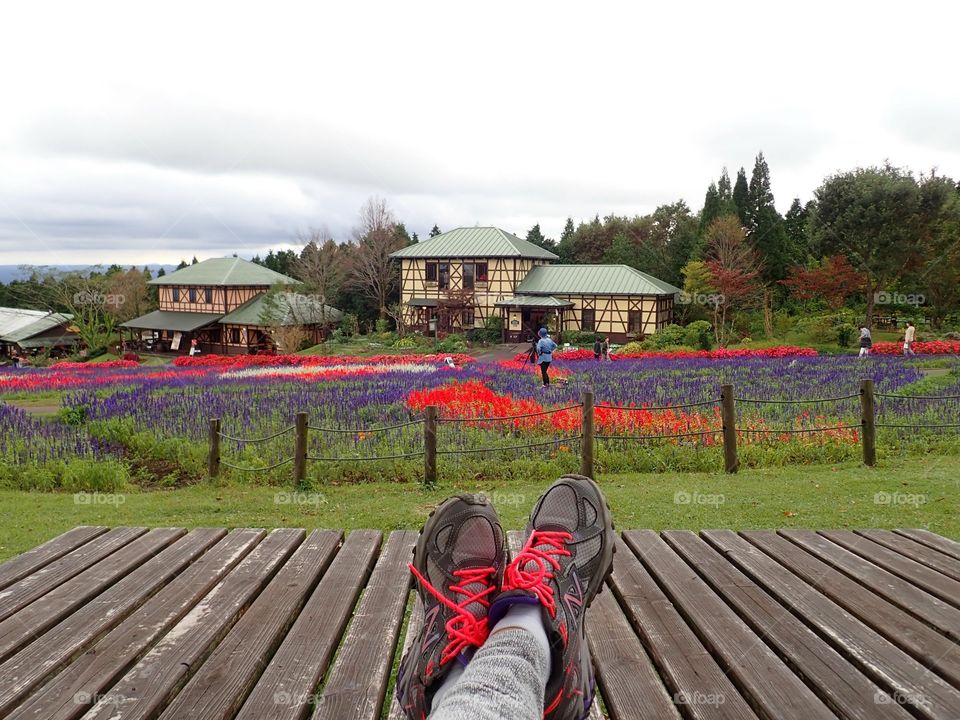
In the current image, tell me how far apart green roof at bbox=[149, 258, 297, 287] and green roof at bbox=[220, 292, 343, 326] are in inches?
70.2

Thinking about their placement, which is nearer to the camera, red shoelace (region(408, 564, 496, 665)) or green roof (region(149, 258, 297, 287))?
red shoelace (region(408, 564, 496, 665))

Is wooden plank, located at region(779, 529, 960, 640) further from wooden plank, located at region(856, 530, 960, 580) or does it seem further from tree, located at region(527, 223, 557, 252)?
tree, located at region(527, 223, 557, 252)

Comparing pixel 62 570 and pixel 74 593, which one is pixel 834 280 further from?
pixel 74 593

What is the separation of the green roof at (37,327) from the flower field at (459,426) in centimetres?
4772

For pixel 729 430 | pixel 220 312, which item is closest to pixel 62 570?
pixel 729 430

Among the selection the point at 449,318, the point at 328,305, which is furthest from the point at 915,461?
the point at 328,305

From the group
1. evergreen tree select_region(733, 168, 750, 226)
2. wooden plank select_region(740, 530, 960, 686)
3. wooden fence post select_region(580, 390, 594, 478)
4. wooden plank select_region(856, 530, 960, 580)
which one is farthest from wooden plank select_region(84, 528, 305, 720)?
evergreen tree select_region(733, 168, 750, 226)

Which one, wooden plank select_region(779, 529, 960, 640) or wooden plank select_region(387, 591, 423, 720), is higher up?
wooden plank select_region(779, 529, 960, 640)

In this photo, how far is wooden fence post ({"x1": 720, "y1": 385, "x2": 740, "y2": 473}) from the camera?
891 cm

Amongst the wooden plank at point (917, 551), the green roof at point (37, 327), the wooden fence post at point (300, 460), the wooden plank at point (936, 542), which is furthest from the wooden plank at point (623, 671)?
the green roof at point (37, 327)

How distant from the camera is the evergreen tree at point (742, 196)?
168 ft

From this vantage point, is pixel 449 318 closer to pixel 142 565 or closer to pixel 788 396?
pixel 788 396

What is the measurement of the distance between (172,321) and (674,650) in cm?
5450

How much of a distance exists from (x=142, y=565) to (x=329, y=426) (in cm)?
769
